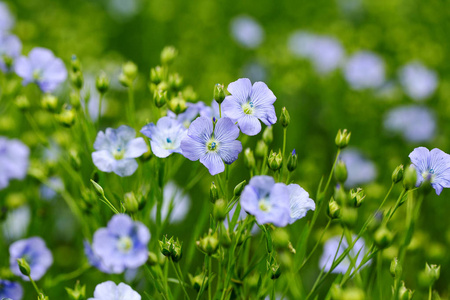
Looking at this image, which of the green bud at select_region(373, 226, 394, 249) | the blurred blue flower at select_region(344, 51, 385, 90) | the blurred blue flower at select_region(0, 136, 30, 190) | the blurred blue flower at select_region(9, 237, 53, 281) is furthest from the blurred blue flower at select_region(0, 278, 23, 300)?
the blurred blue flower at select_region(344, 51, 385, 90)

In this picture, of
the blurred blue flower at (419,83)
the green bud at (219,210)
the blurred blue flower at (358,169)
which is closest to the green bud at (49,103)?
the green bud at (219,210)

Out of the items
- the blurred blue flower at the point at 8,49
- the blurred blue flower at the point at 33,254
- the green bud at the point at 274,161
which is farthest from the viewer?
the blurred blue flower at the point at 8,49

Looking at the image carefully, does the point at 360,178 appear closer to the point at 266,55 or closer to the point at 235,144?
the point at 266,55

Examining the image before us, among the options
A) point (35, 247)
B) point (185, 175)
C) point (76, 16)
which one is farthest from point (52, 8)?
point (35, 247)

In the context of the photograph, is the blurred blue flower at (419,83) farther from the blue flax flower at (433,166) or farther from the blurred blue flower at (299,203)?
the blurred blue flower at (299,203)

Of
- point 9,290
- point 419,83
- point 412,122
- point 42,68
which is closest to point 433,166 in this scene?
point 9,290

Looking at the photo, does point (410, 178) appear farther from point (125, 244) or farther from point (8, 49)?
point (8, 49)
